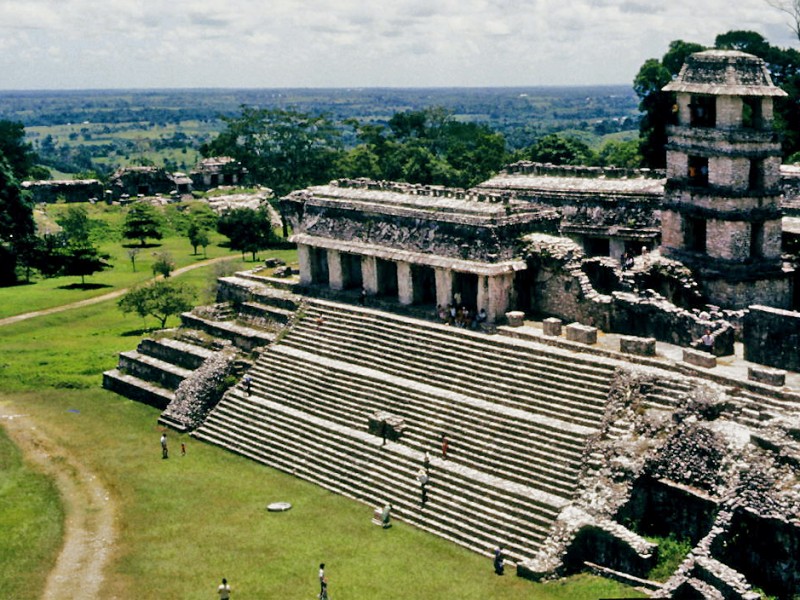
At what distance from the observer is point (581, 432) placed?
22.7 metres

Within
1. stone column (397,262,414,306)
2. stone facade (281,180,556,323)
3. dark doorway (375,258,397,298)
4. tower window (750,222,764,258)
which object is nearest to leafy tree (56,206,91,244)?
stone facade (281,180,556,323)

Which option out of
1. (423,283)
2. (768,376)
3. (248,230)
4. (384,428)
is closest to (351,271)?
(423,283)

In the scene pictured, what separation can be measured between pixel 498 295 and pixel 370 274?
16.2 ft

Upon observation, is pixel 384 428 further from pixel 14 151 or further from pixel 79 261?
pixel 14 151

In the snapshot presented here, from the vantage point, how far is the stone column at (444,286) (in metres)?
28.4

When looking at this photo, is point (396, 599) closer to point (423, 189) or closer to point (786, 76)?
point (423, 189)

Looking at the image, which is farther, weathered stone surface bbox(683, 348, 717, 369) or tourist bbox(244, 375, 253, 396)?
tourist bbox(244, 375, 253, 396)

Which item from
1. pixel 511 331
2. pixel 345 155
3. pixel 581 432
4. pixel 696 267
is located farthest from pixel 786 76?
pixel 581 432

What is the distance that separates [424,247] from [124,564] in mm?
12012

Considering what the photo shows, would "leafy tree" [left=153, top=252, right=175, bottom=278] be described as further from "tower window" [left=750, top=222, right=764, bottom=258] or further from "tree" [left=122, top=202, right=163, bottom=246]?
"tower window" [left=750, top=222, right=764, bottom=258]

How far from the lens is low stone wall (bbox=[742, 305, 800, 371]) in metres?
22.5

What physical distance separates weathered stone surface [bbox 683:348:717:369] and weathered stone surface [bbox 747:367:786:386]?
1063 millimetres

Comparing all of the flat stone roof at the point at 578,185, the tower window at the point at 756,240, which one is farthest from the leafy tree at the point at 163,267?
the tower window at the point at 756,240

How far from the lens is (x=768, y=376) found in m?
21.5
